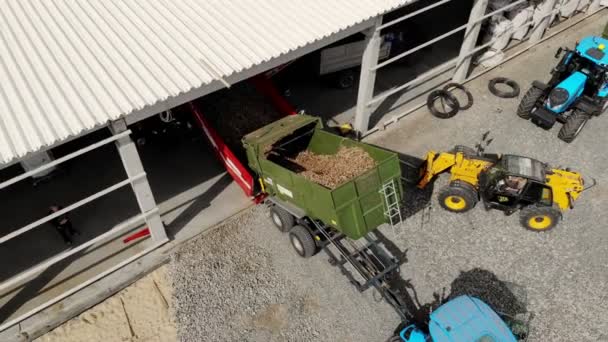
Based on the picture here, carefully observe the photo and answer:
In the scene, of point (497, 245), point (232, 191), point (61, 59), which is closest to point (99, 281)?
point (232, 191)

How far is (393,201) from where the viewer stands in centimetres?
965

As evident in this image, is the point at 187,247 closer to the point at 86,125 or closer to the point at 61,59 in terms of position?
the point at 86,125

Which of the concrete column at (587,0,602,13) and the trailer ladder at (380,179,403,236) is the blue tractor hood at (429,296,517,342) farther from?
the concrete column at (587,0,602,13)

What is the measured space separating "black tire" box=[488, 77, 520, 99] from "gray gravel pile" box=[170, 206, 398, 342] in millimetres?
8787

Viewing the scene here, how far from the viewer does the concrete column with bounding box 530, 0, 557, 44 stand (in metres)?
15.9

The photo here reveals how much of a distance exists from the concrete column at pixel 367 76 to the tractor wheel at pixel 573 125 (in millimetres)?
5739

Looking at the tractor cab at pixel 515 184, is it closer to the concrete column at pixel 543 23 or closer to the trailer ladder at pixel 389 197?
the trailer ladder at pixel 389 197

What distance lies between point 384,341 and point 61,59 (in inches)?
343

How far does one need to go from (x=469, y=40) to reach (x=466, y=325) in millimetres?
9599

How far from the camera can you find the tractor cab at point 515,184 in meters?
10.3

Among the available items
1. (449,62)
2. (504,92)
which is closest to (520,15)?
(504,92)

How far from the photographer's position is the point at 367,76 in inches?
477

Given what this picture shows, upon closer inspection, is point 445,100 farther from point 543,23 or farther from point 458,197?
point 543,23

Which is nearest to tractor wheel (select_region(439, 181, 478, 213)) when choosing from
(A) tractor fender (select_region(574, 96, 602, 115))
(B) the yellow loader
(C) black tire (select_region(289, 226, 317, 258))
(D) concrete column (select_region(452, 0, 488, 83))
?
(B) the yellow loader
